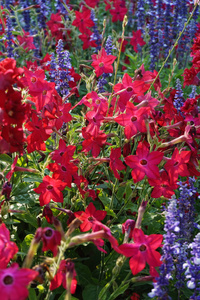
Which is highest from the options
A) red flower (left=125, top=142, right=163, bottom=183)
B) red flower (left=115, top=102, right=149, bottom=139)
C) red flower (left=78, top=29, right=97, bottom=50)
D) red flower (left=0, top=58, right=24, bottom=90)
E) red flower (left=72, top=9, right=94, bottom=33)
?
red flower (left=0, top=58, right=24, bottom=90)

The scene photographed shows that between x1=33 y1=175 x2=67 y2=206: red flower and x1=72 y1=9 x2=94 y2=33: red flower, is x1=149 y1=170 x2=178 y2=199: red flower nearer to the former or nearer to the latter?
x1=33 y1=175 x2=67 y2=206: red flower

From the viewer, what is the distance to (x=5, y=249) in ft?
4.79

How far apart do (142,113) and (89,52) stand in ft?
11.8

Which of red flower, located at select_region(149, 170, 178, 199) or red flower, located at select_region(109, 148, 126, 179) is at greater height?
red flower, located at select_region(109, 148, 126, 179)

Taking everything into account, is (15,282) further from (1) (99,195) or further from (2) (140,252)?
(1) (99,195)

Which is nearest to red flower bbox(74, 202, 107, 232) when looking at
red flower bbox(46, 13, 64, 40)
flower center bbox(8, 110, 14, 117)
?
flower center bbox(8, 110, 14, 117)

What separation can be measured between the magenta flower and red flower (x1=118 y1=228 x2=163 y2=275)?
461mm

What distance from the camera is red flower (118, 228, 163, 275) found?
1.59m

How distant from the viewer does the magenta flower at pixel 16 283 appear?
121cm

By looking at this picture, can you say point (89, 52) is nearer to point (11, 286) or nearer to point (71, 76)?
point (71, 76)

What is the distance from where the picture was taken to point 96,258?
2.42 m

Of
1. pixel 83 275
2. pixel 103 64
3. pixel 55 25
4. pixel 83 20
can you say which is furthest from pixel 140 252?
pixel 55 25

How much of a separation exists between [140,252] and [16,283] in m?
0.58

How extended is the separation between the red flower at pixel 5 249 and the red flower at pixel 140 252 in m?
0.42
